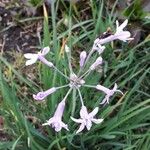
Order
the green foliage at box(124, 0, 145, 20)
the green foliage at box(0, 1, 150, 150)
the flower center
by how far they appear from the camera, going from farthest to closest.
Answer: the green foliage at box(124, 0, 145, 20), the green foliage at box(0, 1, 150, 150), the flower center

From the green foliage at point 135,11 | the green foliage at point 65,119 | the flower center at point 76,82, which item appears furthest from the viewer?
the green foliage at point 135,11

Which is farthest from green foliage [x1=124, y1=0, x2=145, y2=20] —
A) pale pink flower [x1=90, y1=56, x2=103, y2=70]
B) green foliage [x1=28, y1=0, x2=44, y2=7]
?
pale pink flower [x1=90, y1=56, x2=103, y2=70]

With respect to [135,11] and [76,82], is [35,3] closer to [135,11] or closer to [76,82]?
[135,11]

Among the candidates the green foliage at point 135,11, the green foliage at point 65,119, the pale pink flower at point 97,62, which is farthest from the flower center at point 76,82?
the green foliage at point 135,11

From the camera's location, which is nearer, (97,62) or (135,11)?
(97,62)

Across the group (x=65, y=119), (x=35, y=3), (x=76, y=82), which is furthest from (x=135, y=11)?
(x=76, y=82)

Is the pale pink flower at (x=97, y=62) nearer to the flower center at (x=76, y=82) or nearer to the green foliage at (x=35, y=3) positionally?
the flower center at (x=76, y=82)

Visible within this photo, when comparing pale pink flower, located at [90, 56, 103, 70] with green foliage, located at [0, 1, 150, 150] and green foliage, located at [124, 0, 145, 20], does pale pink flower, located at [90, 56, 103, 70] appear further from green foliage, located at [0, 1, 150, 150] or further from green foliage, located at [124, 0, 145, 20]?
green foliage, located at [124, 0, 145, 20]

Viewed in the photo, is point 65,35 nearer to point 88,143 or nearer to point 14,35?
point 14,35

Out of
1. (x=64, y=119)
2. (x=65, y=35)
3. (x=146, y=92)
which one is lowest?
(x=146, y=92)

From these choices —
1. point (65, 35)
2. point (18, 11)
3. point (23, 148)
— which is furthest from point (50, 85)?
point (18, 11)

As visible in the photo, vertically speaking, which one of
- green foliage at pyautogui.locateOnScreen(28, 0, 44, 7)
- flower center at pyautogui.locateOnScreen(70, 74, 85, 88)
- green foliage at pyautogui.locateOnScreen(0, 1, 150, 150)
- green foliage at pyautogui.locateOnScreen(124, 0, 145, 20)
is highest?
green foliage at pyautogui.locateOnScreen(28, 0, 44, 7)
